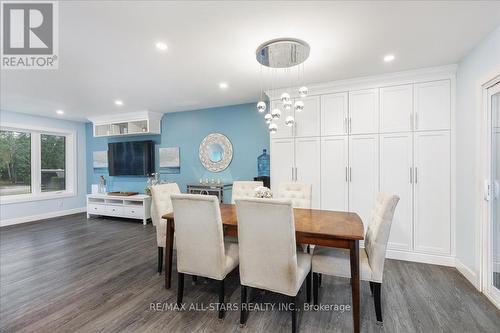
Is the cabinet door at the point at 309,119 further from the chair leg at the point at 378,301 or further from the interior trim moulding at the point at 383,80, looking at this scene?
the chair leg at the point at 378,301

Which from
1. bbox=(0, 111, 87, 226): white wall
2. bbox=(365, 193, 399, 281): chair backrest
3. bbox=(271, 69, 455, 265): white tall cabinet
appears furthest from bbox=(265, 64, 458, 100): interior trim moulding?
bbox=(0, 111, 87, 226): white wall

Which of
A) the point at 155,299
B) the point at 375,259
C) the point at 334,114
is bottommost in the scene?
the point at 155,299

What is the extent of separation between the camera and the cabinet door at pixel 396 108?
10.3ft

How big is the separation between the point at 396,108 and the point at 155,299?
376cm

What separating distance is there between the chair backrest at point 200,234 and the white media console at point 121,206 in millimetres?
3540

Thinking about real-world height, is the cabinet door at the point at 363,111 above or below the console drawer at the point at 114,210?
above

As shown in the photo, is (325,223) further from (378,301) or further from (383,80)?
(383,80)

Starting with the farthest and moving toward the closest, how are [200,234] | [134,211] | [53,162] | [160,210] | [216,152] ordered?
1. [53,162]
2. [134,211]
3. [216,152]
4. [160,210]
5. [200,234]

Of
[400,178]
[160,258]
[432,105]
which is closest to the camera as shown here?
[160,258]

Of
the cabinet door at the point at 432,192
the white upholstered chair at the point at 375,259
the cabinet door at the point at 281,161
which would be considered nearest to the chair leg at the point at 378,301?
the white upholstered chair at the point at 375,259

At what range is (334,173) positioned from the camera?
3541 millimetres

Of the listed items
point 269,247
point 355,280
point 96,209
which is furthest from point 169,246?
point 96,209

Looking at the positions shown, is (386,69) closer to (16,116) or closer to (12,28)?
(12,28)

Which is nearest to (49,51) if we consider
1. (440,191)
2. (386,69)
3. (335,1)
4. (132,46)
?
(132,46)
